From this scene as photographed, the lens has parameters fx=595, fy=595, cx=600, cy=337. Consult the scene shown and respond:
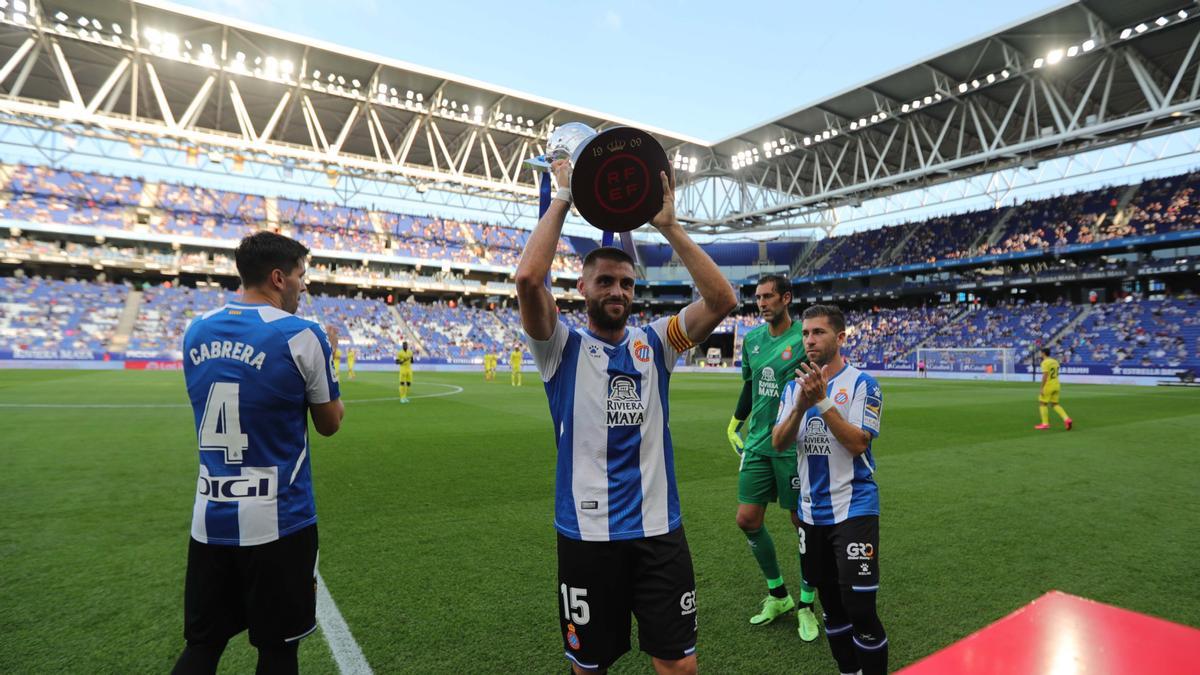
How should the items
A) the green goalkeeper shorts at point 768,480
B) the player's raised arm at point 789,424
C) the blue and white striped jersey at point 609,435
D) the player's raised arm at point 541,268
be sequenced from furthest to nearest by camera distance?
the green goalkeeper shorts at point 768,480
the player's raised arm at point 789,424
the blue and white striped jersey at point 609,435
the player's raised arm at point 541,268

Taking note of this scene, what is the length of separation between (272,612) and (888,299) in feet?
212

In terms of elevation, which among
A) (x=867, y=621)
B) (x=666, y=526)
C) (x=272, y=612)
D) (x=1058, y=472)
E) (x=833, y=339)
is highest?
(x=833, y=339)

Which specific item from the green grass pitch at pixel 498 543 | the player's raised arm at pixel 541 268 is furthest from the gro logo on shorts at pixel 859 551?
the player's raised arm at pixel 541 268

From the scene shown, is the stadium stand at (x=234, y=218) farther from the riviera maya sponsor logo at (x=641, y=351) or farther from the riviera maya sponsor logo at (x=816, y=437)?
the riviera maya sponsor logo at (x=641, y=351)

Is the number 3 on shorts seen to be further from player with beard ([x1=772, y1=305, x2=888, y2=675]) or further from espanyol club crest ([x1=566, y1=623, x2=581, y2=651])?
player with beard ([x1=772, y1=305, x2=888, y2=675])

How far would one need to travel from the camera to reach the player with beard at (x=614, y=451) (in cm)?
228

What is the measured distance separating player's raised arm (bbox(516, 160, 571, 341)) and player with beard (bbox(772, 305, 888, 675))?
132cm

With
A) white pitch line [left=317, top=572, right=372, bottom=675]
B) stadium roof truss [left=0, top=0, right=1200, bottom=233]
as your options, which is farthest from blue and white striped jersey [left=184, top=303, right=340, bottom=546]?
stadium roof truss [left=0, top=0, right=1200, bottom=233]

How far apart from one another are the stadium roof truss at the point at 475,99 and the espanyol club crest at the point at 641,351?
30.5m

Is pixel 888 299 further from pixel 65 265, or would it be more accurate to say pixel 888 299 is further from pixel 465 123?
pixel 65 265

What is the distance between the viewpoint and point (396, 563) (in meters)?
4.62

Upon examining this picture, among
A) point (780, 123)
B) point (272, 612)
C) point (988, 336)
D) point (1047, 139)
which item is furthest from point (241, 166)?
point (988, 336)

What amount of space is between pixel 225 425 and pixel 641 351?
1.69 m

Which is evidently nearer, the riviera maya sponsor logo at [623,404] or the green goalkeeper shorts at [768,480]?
the riviera maya sponsor logo at [623,404]
